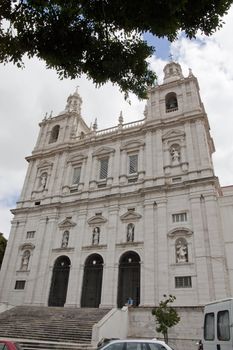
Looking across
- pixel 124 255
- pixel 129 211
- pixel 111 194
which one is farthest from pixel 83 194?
pixel 124 255

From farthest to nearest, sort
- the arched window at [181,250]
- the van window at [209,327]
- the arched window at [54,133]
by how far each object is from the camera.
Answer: the arched window at [54,133] < the arched window at [181,250] < the van window at [209,327]

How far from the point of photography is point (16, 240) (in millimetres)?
27188

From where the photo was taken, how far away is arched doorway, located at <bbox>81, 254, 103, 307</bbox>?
21992 mm

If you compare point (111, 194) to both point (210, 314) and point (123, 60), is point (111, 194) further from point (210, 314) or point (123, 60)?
point (123, 60)

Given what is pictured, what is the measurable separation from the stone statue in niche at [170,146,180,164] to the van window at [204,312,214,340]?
1745 cm

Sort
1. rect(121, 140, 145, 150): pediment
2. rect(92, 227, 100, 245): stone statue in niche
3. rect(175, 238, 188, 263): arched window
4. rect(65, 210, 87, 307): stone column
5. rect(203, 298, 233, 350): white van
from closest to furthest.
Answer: rect(203, 298, 233, 350): white van < rect(175, 238, 188, 263): arched window < rect(65, 210, 87, 307): stone column < rect(92, 227, 100, 245): stone statue in niche < rect(121, 140, 145, 150): pediment

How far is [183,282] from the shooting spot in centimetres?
1931

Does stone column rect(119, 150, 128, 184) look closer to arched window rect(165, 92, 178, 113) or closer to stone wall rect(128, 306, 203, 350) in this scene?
arched window rect(165, 92, 178, 113)

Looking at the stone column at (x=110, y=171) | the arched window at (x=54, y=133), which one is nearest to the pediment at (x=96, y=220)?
the stone column at (x=110, y=171)

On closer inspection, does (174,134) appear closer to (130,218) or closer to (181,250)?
(130,218)

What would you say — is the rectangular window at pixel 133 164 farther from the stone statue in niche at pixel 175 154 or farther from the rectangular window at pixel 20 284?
the rectangular window at pixel 20 284

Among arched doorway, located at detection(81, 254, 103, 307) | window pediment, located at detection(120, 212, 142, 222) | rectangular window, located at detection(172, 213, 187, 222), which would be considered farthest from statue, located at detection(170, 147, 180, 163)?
arched doorway, located at detection(81, 254, 103, 307)

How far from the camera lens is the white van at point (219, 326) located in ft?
23.1

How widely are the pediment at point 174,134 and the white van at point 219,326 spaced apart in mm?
19397
